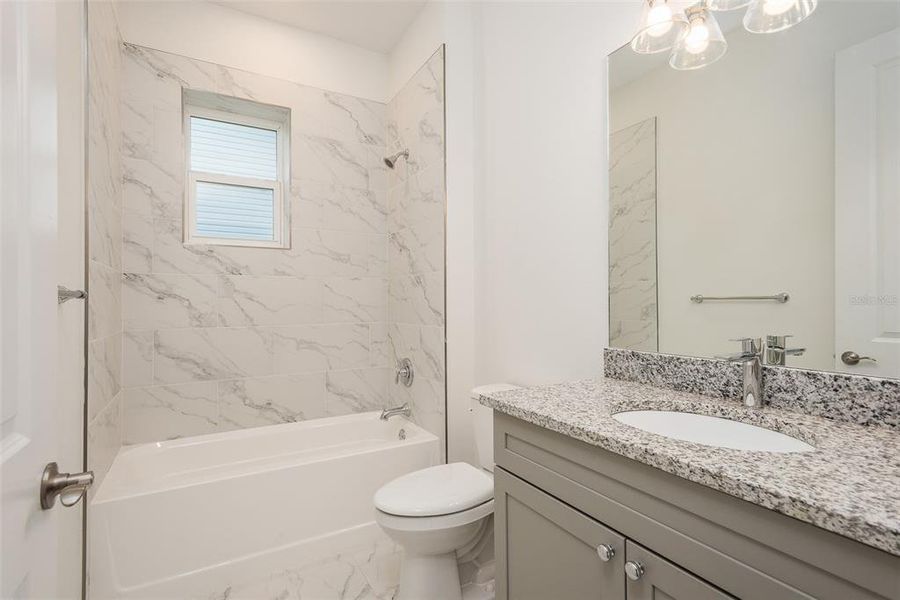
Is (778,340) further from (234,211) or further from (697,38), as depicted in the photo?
(234,211)

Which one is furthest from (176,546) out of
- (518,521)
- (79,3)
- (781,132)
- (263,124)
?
(781,132)

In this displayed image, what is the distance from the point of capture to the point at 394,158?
2.64 meters

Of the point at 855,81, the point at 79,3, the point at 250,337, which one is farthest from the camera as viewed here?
the point at 250,337

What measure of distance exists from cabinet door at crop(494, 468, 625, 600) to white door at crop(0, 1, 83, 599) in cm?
90

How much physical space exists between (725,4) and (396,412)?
224cm

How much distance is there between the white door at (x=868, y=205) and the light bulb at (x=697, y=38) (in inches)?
13.0

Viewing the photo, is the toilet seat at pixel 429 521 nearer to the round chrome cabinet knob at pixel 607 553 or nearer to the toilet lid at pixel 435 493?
the toilet lid at pixel 435 493

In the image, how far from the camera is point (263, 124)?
2652mm

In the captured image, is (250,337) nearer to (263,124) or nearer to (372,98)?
(263,124)

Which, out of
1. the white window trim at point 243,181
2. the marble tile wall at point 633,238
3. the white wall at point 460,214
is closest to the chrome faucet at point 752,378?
the marble tile wall at point 633,238

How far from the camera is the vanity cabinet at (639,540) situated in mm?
571

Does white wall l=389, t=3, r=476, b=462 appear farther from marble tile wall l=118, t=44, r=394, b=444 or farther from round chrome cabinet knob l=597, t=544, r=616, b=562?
round chrome cabinet knob l=597, t=544, r=616, b=562

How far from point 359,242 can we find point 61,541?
1949mm

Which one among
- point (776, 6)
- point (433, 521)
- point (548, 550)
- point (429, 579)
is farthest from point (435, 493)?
point (776, 6)
